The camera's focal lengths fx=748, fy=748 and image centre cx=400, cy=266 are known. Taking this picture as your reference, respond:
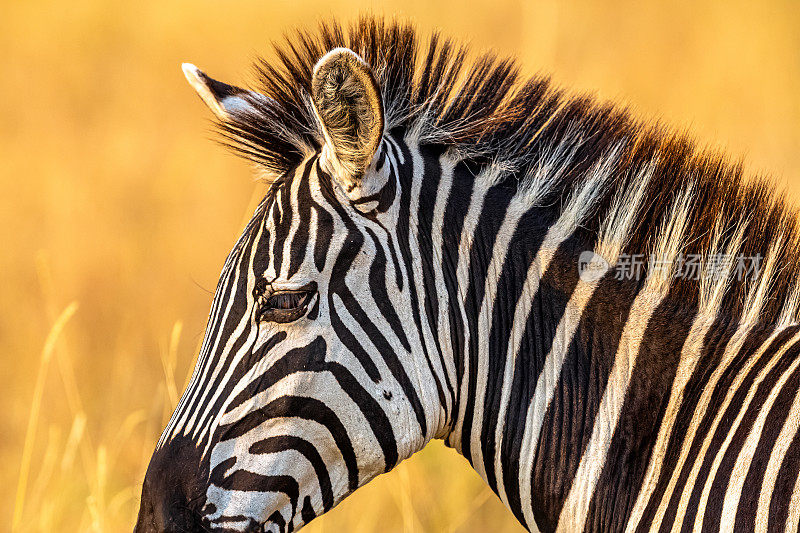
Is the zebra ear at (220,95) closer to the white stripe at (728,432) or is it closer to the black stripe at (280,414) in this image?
the black stripe at (280,414)

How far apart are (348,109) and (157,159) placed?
338 inches

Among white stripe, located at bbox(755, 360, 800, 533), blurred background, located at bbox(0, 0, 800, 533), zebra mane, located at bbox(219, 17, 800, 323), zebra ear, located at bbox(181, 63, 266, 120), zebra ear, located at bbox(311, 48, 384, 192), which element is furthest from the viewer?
blurred background, located at bbox(0, 0, 800, 533)

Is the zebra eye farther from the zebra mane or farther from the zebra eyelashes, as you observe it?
the zebra mane

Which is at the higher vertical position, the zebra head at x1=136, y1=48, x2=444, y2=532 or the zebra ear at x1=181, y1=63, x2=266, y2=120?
the zebra ear at x1=181, y1=63, x2=266, y2=120

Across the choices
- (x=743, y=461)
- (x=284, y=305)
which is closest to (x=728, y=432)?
(x=743, y=461)

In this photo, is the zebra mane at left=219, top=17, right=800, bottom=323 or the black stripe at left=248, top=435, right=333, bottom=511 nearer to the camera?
the black stripe at left=248, top=435, right=333, bottom=511

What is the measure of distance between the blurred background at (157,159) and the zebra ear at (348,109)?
12.2 feet

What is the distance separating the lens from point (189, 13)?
12266mm

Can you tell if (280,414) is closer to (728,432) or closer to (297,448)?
(297,448)

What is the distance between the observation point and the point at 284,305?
95.5 inches

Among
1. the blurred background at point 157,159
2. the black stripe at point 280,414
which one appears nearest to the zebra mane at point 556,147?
the black stripe at point 280,414

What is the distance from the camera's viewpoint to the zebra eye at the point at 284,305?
7.91ft

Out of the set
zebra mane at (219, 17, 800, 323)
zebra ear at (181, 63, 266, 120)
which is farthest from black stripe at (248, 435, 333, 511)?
zebra ear at (181, 63, 266, 120)

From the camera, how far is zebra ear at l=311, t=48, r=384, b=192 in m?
2.23
